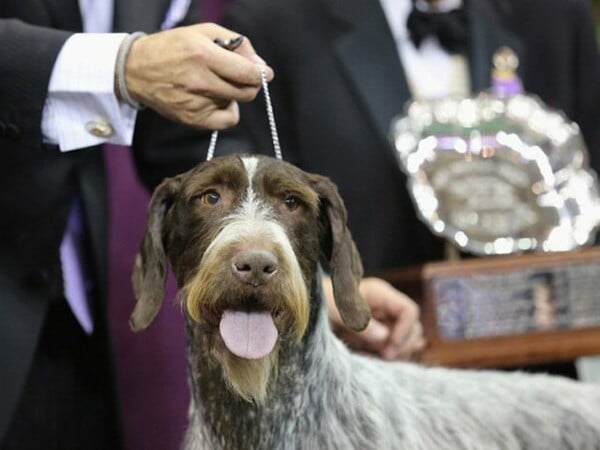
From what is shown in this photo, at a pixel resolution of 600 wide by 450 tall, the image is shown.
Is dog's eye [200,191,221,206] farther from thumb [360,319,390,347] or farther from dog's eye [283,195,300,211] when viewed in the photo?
thumb [360,319,390,347]

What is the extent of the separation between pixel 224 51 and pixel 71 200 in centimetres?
39

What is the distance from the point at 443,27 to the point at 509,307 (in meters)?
0.51

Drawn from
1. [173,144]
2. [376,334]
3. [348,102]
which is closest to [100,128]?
[173,144]

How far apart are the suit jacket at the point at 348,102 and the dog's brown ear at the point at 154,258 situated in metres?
0.60

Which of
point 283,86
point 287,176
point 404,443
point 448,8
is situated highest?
point 448,8

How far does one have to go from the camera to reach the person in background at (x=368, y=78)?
1919mm

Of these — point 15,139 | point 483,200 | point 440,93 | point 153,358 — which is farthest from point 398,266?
point 15,139

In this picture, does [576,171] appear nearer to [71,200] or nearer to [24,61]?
[71,200]

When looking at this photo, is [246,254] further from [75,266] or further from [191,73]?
[75,266]

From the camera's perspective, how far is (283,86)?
75.4 inches

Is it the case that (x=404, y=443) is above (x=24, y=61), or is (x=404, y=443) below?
below

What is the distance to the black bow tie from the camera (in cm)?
204

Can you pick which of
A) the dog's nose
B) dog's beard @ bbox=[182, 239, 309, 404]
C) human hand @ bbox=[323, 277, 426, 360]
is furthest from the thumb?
the dog's nose

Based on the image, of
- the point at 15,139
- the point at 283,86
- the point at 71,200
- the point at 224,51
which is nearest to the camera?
the point at 224,51
